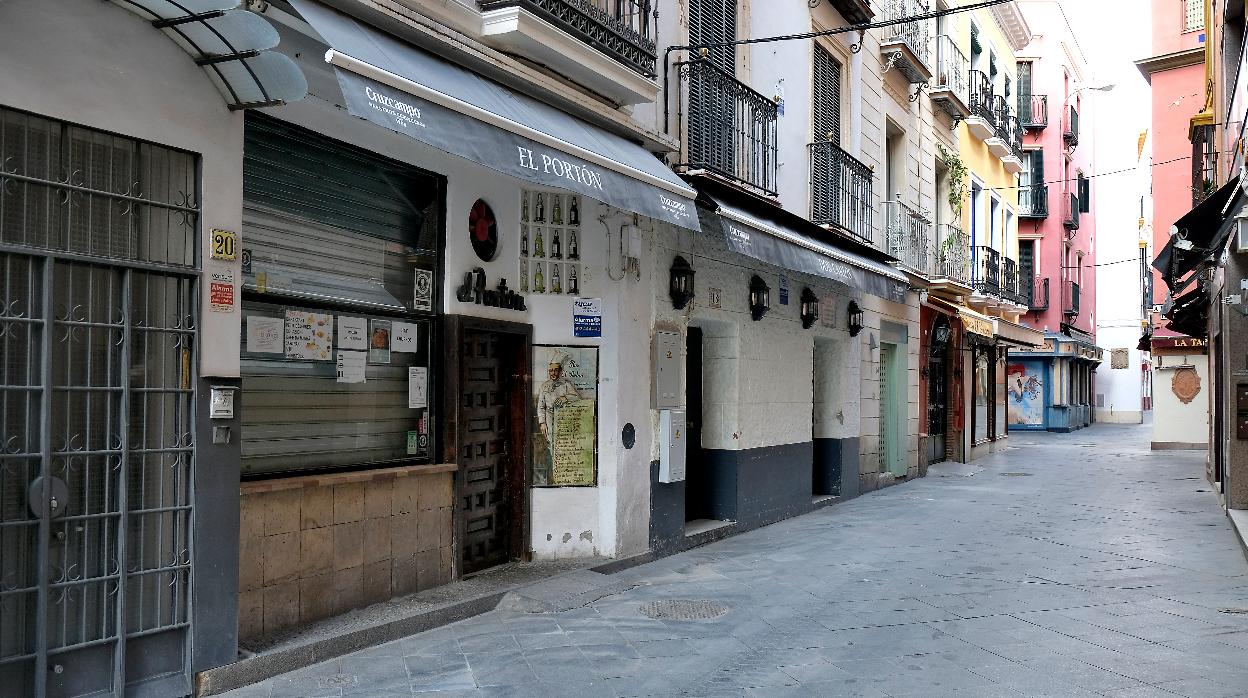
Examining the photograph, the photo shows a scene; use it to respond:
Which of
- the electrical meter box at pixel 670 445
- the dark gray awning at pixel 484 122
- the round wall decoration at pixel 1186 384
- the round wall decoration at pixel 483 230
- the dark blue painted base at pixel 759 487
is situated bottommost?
the dark blue painted base at pixel 759 487

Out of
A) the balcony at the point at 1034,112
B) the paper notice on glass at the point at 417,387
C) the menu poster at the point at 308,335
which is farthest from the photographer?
the balcony at the point at 1034,112

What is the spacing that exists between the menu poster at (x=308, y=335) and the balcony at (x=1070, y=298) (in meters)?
34.7

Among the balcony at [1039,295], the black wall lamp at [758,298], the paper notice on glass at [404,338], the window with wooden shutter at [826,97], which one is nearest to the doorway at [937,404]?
the window with wooden shutter at [826,97]

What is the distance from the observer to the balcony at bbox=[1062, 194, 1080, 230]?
115 ft

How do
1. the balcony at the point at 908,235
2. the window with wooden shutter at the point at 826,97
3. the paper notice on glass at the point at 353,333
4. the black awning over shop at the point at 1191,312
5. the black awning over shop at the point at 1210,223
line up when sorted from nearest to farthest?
the paper notice on glass at the point at 353,333 < the black awning over shop at the point at 1210,223 < the window with wooden shutter at the point at 826,97 < the black awning over shop at the point at 1191,312 < the balcony at the point at 908,235

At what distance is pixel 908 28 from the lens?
17.0m

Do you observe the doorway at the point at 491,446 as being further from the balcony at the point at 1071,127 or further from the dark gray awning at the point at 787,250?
the balcony at the point at 1071,127

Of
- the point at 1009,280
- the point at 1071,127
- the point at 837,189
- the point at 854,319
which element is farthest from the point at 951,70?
the point at 1071,127

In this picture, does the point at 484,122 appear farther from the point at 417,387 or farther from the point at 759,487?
the point at 759,487

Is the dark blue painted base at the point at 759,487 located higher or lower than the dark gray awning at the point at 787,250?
lower

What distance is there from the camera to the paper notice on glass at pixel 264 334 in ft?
19.9

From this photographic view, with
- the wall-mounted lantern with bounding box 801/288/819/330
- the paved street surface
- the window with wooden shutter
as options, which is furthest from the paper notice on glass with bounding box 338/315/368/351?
the window with wooden shutter

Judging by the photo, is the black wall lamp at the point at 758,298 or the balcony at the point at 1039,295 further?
the balcony at the point at 1039,295

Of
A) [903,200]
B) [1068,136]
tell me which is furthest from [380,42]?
[1068,136]
